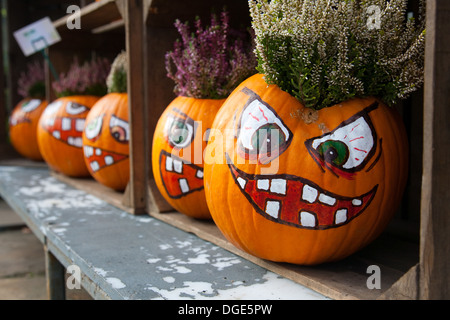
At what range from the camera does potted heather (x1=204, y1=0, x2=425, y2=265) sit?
138 cm

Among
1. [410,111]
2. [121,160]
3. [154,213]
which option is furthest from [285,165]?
[121,160]

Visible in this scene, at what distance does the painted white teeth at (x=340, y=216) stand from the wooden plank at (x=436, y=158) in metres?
0.33

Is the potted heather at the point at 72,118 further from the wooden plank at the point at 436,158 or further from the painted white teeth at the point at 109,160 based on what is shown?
the wooden plank at the point at 436,158

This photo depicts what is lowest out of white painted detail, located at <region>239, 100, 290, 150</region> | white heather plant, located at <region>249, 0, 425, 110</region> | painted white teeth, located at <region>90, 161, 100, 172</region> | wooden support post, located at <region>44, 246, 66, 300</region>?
wooden support post, located at <region>44, 246, 66, 300</region>

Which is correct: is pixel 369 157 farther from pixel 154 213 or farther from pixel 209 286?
pixel 154 213

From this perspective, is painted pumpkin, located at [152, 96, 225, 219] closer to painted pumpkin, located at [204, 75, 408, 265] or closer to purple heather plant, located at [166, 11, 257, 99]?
purple heather plant, located at [166, 11, 257, 99]

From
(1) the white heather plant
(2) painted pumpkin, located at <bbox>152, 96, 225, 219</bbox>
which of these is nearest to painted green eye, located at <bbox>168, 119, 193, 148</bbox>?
(2) painted pumpkin, located at <bbox>152, 96, 225, 219</bbox>

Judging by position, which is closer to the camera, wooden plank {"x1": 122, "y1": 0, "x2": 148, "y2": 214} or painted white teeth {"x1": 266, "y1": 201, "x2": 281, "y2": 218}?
painted white teeth {"x1": 266, "y1": 201, "x2": 281, "y2": 218}

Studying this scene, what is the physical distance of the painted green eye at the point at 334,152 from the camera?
4.51ft

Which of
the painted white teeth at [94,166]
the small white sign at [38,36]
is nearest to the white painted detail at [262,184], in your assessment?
the painted white teeth at [94,166]

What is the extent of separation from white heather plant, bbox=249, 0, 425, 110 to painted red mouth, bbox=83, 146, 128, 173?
1523mm

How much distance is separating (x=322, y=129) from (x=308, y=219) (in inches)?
10.3

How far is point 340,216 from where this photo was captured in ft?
4.58

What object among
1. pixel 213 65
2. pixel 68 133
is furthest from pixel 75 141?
pixel 213 65
